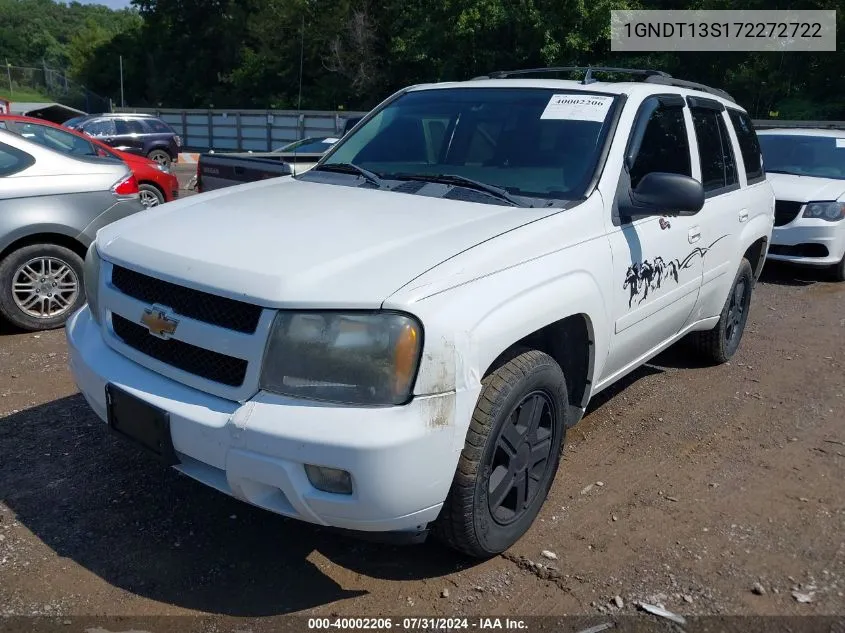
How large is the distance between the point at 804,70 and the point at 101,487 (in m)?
29.0

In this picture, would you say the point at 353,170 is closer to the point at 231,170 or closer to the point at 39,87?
the point at 231,170

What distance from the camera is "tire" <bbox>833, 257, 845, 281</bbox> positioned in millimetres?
8723

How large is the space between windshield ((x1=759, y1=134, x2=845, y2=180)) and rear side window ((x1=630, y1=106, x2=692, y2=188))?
19.5 feet

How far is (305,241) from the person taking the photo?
2773 mm

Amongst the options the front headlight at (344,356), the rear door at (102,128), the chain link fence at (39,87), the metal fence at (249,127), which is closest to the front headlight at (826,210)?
the front headlight at (344,356)

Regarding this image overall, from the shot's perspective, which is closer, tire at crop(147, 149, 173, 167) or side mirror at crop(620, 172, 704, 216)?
side mirror at crop(620, 172, 704, 216)

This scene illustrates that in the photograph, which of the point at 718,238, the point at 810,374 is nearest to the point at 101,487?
the point at 718,238

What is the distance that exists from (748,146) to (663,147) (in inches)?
65.2

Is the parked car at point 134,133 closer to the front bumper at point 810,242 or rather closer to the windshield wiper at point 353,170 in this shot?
the front bumper at point 810,242

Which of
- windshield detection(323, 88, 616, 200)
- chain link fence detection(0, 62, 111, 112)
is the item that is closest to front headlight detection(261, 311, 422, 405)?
windshield detection(323, 88, 616, 200)

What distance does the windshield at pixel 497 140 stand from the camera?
3.51m

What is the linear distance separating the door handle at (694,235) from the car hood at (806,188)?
16.7 ft

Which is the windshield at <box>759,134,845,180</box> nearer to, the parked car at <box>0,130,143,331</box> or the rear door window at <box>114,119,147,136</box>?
the parked car at <box>0,130,143,331</box>

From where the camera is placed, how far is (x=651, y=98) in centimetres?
395
